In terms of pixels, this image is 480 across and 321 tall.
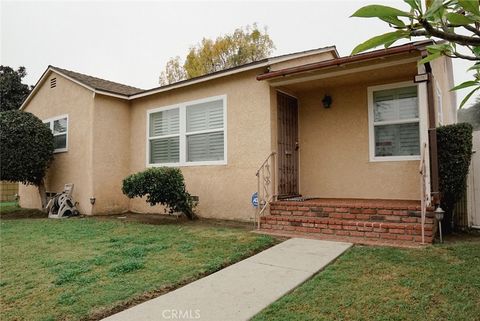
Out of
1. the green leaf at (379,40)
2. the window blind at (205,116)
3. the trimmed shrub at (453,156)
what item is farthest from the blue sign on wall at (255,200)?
the green leaf at (379,40)

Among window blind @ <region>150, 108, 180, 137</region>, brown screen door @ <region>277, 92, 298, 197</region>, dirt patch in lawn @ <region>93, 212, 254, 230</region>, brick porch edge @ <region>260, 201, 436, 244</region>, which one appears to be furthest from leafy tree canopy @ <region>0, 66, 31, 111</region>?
brick porch edge @ <region>260, 201, 436, 244</region>

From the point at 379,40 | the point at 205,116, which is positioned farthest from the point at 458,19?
the point at 205,116

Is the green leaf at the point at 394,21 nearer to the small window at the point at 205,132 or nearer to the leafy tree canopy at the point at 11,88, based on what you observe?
the small window at the point at 205,132

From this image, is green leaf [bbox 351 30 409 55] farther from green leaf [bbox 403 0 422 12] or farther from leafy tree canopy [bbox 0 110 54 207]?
leafy tree canopy [bbox 0 110 54 207]

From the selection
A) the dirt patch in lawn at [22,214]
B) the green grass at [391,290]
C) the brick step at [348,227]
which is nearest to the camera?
the green grass at [391,290]

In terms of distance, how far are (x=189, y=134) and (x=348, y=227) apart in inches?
190

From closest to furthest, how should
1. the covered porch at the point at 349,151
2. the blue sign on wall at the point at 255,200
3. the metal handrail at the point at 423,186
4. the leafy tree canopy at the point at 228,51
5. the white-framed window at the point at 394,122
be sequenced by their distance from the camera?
1. the metal handrail at the point at 423,186
2. the covered porch at the point at 349,151
3. the white-framed window at the point at 394,122
4. the blue sign on wall at the point at 255,200
5. the leafy tree canopy at the point at 228,51

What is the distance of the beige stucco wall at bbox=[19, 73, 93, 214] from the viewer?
31.3 ft

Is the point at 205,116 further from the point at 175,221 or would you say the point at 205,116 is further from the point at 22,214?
the point at 22,214

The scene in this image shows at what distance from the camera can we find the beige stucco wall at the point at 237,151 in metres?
7.46

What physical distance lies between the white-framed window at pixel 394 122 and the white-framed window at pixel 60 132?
9022 mm

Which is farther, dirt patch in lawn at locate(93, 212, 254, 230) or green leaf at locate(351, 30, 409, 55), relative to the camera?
dirt patch in lawn at locate(93, 212, 254, 230)

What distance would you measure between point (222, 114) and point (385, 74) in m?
3.78

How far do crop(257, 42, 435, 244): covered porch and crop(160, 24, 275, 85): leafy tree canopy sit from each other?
1976cm
